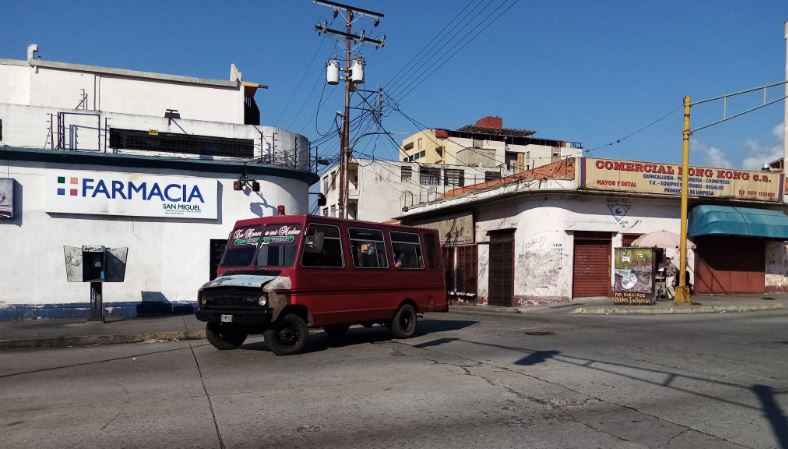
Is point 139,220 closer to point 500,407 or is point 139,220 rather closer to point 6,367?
point 6,367

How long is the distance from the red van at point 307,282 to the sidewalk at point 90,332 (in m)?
3.24

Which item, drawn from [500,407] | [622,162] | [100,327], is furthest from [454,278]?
[500,407]

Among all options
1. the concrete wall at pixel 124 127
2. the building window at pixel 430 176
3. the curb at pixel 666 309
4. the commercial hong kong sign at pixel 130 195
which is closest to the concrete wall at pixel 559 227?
the curb at pixel 666 309

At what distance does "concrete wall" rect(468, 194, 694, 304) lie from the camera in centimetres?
2425

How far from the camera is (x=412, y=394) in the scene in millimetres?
7797

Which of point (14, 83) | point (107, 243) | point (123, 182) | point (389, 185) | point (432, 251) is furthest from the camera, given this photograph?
point (389, 185)

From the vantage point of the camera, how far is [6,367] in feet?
34.4

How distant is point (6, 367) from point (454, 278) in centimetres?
2391

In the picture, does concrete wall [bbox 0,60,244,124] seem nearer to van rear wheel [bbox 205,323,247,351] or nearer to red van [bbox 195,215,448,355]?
red van [bbox 195,215,448,355]

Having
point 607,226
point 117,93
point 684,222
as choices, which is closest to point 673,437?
point 684,222

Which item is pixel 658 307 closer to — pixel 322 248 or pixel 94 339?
pixel 322 248

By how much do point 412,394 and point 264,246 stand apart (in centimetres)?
515

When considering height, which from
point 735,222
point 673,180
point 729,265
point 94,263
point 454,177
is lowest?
point 729,265

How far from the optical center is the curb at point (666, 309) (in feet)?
66.0
